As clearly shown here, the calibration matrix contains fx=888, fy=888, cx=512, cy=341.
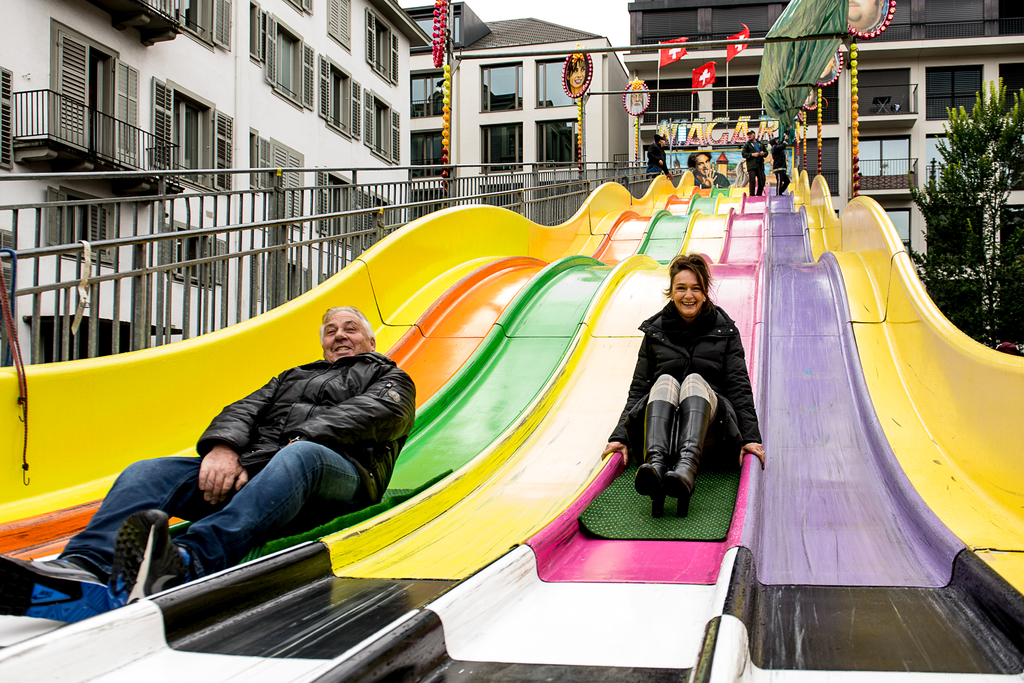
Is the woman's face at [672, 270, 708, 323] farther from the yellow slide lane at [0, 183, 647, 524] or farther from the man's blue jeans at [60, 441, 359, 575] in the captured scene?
the yellow slide lane at [0, 183, 647, 524]

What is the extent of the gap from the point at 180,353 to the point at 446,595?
2735mm

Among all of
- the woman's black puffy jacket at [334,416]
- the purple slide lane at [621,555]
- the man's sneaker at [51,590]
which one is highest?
the woman's black puffy jacket at [334,416]

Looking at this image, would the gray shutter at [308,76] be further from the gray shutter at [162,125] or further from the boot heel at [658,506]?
the boot heel at [658,506]

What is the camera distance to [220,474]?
333 centimetres

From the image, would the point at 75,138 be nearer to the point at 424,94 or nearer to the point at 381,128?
the point at 381,128

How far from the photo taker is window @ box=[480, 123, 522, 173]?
1620 inches

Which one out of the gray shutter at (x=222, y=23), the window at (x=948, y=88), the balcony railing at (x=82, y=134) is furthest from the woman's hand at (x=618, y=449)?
the window at (x=948, y=88)

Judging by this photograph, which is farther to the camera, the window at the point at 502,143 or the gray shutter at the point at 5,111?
the window at the point at 502,143

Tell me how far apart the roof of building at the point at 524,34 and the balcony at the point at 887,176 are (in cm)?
1415

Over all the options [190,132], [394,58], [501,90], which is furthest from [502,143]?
[190,132]

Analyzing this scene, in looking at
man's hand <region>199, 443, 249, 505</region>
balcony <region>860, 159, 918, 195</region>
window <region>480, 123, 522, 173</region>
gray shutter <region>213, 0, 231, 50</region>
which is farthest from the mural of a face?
window <region>480, 123, 522, 173</region>

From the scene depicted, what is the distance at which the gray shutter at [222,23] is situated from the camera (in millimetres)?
20188

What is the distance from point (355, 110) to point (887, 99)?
914 inches

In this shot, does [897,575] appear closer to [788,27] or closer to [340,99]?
[788,27]
